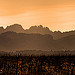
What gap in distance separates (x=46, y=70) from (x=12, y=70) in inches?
182

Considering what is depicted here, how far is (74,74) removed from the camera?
3409 centimetres

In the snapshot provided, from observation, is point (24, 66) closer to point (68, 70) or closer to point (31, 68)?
point (31, 68)

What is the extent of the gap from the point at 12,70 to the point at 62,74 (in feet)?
23.2

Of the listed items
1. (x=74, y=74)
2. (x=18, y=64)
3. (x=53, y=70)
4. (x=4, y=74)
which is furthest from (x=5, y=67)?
(x=74, y=74)

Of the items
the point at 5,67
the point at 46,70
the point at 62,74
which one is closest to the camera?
the point at 62,74

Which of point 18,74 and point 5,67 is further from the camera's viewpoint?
point 5,67

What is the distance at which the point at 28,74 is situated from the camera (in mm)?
34188

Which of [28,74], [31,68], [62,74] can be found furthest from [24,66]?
[62,74]

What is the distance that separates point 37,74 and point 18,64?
232 inches

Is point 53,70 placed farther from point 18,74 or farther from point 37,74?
point 18,74

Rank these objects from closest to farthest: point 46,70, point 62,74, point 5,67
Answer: point 62,74 < point 46,70 < point 5,67

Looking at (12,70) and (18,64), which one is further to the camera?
(18,64)

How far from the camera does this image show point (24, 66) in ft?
125

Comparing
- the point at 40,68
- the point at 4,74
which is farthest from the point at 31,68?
the point at 4,74
